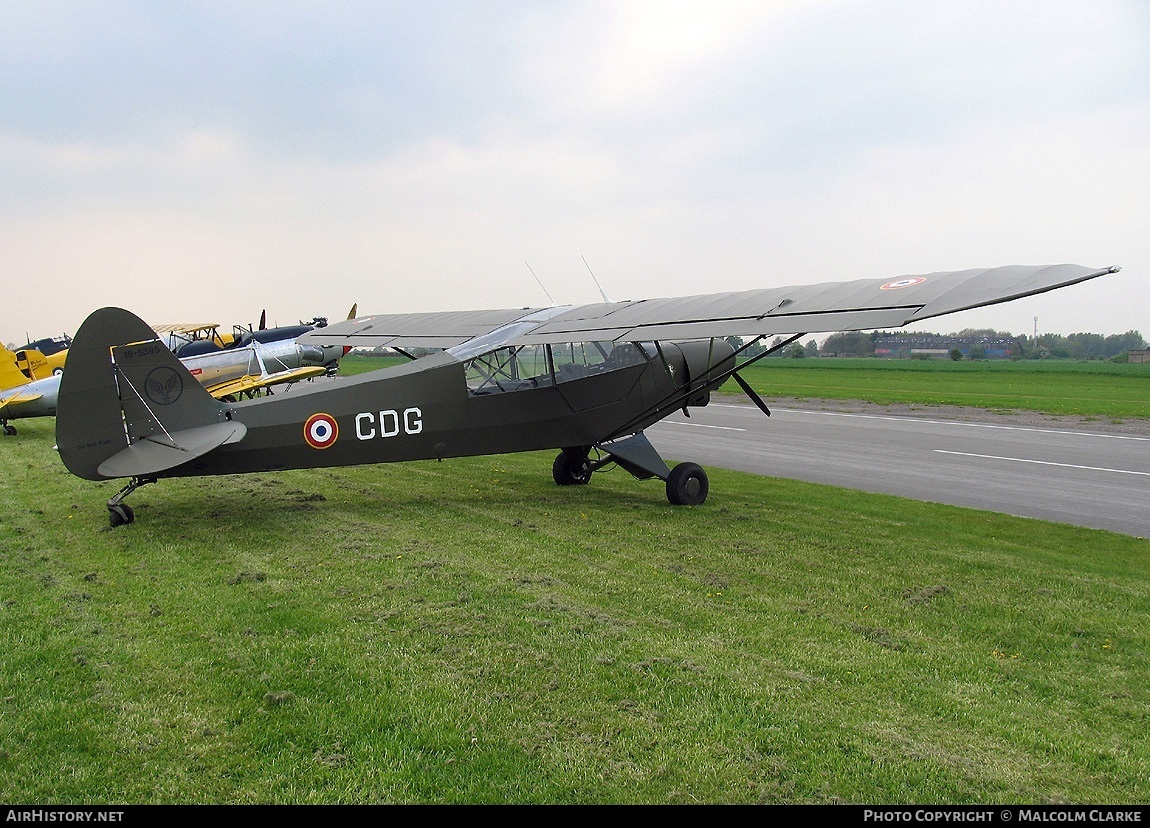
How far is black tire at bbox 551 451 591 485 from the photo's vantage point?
11258 millimetres

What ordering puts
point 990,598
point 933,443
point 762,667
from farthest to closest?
point 933,443 → point 990,598 → point 762,667

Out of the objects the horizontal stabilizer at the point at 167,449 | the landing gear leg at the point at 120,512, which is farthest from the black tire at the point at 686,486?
the landing gear leg at the point at 120,512

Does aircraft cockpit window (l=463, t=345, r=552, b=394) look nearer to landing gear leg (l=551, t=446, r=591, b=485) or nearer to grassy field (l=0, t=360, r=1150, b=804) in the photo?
landing gear leg (l=551, t=446, r=591, b=485)

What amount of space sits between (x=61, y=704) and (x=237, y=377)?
1681cm

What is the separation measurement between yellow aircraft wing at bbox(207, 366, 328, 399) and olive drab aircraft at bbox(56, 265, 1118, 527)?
870 cm

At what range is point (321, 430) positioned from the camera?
872 centimetres

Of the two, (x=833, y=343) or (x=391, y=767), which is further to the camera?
(x=833, y=343)

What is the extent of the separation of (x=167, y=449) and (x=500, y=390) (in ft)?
11.9

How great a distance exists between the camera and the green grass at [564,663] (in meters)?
3.40

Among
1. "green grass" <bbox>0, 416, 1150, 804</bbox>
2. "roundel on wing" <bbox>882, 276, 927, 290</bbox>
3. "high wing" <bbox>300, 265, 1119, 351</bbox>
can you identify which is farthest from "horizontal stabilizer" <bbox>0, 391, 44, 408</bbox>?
"roundel on wing" <bbox>882, 276, 927, 290</bbox>

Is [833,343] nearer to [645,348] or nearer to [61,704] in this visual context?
[645,348]

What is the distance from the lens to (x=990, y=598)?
6012 millimetres

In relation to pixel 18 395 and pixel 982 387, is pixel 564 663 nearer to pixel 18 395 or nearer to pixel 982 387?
pixel 18 395

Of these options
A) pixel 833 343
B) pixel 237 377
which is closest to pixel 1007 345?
pixel 833 343
